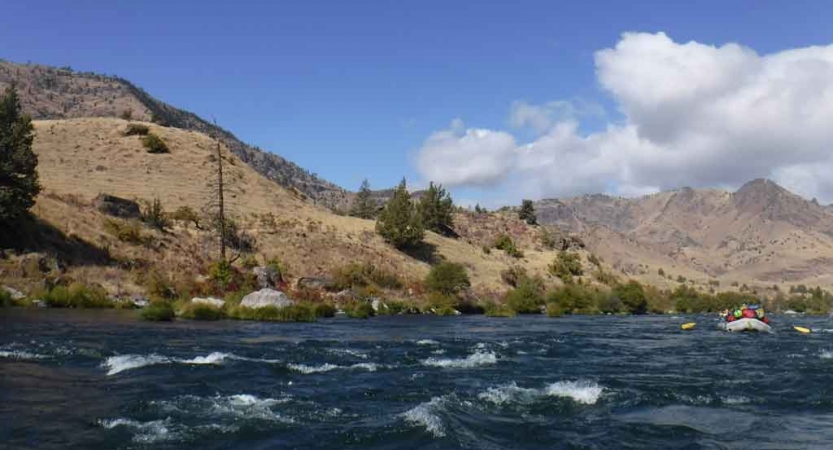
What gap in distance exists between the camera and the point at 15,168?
4209cm

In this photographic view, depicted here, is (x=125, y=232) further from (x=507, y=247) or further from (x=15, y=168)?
(x=507, y=247)

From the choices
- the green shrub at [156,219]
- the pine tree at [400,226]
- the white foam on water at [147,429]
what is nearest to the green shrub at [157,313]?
the white foam on water at [147,429]

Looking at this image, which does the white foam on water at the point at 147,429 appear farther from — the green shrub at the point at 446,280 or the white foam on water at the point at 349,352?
the green shrub at the point at 446,280

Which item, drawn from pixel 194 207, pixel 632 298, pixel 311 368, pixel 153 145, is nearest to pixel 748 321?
pixel 311 368

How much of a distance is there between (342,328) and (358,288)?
21.8 meters

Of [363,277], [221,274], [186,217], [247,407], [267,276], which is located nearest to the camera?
[247,407]

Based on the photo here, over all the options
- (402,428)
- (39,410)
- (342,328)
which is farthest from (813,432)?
(342,328)

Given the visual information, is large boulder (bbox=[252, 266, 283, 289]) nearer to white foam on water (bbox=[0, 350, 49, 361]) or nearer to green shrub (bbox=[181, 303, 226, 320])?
green shrub (bbox=[181, 303, 226, 320])

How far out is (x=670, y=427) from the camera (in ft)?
42.7

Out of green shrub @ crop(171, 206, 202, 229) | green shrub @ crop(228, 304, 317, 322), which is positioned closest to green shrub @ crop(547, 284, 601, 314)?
green shrub @ crop(228, 304, 317, 322)

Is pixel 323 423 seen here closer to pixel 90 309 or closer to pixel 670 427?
pixel 670 427

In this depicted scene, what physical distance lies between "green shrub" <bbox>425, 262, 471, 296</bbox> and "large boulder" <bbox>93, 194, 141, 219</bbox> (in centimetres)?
2674

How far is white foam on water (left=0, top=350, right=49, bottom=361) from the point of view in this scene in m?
17.8

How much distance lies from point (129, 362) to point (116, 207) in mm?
41836
